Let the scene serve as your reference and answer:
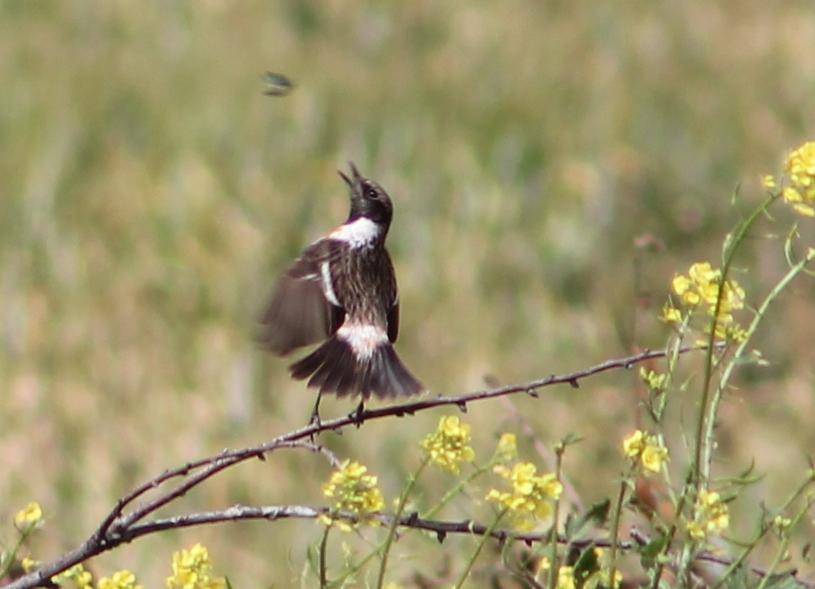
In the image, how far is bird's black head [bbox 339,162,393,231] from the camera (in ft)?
12.9

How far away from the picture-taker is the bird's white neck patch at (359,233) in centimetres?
380

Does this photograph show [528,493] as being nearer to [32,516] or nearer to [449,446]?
[449,446]

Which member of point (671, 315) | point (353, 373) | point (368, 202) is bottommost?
point (671, 315)

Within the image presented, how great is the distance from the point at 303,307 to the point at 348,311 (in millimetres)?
104

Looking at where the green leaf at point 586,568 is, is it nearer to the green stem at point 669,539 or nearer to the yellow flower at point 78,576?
the green stem at point 669,539

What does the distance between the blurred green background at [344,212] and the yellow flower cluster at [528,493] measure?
12.1ft

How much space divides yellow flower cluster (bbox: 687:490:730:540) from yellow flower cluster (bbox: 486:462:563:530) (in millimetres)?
163

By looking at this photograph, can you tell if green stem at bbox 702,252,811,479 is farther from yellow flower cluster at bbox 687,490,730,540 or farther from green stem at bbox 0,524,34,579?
green stem at bbox 0,524,34,579

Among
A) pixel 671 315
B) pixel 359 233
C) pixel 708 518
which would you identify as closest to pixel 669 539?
pixel 708 518

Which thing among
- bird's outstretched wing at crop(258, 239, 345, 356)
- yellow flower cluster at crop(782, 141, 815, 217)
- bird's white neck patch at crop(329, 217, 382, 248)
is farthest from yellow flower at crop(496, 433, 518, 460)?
bird's white neck patch at crop(329, 217, 382, 248)

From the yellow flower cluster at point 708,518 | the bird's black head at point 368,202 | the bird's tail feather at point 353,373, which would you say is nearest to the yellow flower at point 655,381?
the yellow flower cluster at point 708,518

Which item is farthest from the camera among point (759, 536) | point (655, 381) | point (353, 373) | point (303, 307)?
point (303, 307)

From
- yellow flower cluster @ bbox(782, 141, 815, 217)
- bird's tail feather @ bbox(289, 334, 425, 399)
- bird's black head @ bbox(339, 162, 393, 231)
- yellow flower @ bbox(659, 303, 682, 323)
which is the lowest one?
yellow flower @ bbox(659, 303, 682, 323)

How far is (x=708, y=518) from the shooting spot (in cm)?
217
